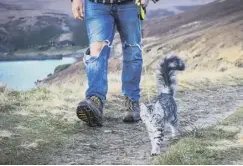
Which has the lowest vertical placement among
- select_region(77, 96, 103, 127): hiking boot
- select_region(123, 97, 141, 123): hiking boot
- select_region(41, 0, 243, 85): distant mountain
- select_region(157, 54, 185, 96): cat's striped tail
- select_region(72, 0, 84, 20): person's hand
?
select_region(41, 0, 243, 85): distant mountain

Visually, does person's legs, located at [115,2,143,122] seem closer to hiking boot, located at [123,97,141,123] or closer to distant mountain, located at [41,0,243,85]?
hiking boot, located at [123,97,141,123]

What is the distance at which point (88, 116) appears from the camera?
225 inches

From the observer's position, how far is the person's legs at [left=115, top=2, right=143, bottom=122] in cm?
584

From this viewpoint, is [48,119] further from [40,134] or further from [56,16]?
Result: [56,16]

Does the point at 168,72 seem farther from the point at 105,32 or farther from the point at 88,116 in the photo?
the point at 88,116

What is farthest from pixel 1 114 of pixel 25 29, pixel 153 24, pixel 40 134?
pixel 153 24

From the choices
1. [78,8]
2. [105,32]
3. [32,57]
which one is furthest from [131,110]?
→ [32,57]

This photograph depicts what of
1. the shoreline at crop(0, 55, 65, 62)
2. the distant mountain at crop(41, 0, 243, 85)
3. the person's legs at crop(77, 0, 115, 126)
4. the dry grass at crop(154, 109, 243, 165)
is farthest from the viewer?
the distant mountain at crop(41, 0, 243, 85)

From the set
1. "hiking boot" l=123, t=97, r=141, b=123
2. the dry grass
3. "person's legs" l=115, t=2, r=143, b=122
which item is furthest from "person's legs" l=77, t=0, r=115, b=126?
the dry grass

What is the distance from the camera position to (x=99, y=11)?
576 cm

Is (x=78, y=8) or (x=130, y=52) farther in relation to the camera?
(x=130, y=52)

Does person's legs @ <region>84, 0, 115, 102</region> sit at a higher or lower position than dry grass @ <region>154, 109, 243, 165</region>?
higher

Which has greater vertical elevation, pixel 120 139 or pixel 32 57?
pixel 120 139

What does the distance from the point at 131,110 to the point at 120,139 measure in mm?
760
